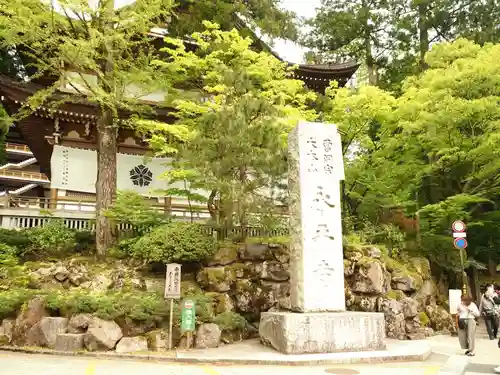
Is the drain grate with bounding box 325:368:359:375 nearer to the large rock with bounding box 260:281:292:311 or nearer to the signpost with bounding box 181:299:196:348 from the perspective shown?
the signpost with bounding box 181:299:196:348

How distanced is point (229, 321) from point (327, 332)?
108 inches

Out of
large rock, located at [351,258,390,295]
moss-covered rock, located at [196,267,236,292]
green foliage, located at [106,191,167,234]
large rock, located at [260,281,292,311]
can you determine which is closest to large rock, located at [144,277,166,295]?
moss-covered rock, located at [196,267,236,292]

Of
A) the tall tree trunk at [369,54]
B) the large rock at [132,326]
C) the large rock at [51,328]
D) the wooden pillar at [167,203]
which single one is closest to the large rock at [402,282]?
the large rock at [132,326]

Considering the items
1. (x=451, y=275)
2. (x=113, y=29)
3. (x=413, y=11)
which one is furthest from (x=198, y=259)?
(x=413, y=11)

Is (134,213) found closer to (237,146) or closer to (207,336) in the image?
(237,146)

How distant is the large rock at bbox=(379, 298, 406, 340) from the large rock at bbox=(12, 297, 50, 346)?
30.9 ft

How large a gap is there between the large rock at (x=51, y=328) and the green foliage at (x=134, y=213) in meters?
4.16

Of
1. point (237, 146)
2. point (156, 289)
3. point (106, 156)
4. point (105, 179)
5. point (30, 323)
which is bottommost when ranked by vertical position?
point (30, 323)

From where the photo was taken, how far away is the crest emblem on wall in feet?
63.0

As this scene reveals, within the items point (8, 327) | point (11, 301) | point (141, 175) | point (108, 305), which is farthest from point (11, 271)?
point (141, 175)

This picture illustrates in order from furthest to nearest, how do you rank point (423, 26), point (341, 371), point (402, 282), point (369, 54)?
point (369, 54)
point (423, 26)
point (402, 282)
point (341, 371)

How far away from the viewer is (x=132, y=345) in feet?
31.7

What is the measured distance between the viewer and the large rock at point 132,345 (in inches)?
376

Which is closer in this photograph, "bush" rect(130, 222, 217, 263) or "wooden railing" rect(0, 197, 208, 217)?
"bush" rect(130, 222, 217, 263)
